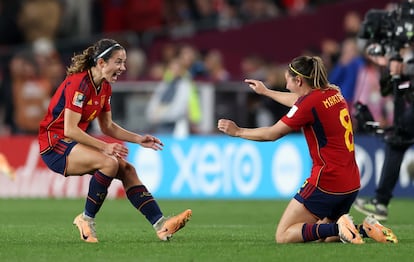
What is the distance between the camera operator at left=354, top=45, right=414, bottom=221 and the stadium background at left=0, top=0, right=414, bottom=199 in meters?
4.18

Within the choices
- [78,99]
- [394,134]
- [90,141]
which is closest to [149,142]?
[90,141]

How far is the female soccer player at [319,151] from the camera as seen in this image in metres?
10.5

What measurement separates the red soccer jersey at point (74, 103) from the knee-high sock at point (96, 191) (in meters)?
0.55

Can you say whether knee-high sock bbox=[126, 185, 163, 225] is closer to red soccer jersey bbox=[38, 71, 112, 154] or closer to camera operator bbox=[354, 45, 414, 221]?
red soccer jersey bbox=[38, 71, 112, 154]

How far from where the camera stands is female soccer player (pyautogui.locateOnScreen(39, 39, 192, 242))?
1091 centimetres

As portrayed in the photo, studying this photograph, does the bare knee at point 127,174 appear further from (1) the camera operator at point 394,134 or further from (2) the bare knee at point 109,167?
(1) the camera operator at point 394,134

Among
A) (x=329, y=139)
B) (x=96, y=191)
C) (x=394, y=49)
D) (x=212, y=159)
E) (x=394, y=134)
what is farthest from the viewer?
(x=212, y=159)

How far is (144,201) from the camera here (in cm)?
1126

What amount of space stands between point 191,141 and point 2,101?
4393 millimetres

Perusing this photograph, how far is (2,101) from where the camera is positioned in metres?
22.1

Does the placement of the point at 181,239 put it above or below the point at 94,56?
below

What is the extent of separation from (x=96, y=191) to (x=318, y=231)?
2.09 meters

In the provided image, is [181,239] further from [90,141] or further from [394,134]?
[394,134]

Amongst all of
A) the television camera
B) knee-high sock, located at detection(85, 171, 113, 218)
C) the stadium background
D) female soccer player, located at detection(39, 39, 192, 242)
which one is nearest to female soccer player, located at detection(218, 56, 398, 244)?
female soccer player, located at detection(39, 39, 192, 242)
